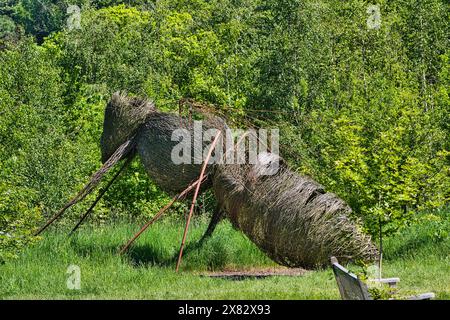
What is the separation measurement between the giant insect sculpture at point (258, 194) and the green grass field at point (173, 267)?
570 millimetres

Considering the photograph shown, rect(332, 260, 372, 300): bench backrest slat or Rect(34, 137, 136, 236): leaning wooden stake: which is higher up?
Rect(34, 137, 136, 236): leaning wooden stake

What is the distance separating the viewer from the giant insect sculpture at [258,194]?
16156 millimetres

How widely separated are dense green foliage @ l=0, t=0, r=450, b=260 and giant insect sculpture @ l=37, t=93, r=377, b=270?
0.53 metres

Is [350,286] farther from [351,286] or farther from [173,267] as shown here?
[173,267]

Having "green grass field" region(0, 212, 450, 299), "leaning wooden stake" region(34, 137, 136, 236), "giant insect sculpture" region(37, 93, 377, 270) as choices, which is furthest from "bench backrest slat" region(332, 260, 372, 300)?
"leaning wooden stake" region(34, 137, 136, 236)

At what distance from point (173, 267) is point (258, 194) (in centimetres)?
192

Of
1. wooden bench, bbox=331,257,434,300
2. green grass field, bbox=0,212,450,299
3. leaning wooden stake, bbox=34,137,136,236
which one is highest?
leaning wooden stake, bbox=34,137,136,236

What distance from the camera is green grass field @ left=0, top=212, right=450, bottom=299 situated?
13586 millimetres

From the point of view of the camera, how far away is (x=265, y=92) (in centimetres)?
3097

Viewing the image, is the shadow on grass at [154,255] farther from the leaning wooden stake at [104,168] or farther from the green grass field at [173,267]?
the leaning wooden stake at [104,168]
